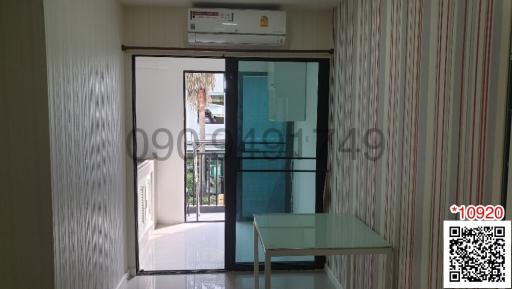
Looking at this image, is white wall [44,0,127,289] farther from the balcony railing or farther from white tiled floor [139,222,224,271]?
the balcony railing

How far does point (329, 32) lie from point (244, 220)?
196cm

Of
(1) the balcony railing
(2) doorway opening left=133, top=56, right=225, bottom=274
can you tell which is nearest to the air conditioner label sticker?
(2) doorway opening left=133, top=56, right=225, bottom=274

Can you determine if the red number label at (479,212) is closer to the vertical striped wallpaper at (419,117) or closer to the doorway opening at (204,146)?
the vertical striped wallpaper at (419,117)

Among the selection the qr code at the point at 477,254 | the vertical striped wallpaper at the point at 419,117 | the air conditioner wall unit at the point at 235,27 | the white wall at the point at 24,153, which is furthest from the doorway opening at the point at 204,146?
the qr code at the point at 477,254

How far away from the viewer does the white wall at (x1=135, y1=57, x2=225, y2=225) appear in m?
5.27

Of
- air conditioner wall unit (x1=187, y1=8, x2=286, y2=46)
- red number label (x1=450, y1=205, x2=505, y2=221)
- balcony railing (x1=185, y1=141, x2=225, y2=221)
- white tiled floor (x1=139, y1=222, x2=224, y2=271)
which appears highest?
air conditioner wall unit (x1=187, y1=8, x2=286, y2=46)

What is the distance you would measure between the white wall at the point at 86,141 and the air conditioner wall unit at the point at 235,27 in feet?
2.17

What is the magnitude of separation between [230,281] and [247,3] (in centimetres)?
249

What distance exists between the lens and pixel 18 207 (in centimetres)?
198

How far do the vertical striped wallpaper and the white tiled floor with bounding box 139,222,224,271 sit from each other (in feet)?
4.99

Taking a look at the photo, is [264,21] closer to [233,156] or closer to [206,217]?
[233,156]

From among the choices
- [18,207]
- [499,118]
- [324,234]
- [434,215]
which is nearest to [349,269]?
[324,234]

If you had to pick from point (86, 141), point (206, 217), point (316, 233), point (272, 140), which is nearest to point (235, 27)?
point (272, 140)

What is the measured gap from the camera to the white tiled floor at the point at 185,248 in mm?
4020
